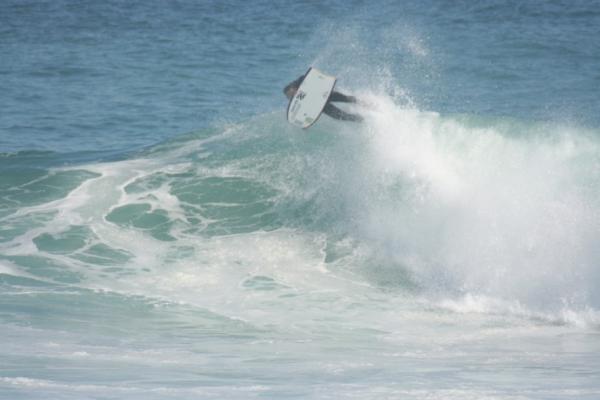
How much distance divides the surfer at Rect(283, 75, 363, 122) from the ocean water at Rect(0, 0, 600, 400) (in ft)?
2.77

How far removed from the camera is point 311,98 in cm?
1360

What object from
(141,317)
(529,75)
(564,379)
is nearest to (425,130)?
(141,317)

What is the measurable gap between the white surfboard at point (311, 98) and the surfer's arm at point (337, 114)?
3.9 inches

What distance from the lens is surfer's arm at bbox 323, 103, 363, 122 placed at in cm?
1348

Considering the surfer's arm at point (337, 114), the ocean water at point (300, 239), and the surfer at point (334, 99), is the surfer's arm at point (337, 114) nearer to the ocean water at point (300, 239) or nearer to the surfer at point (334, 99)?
the surfer at point (334, 99)

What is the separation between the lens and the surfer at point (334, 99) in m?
13.4

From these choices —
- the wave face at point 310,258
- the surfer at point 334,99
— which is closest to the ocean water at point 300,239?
the wave face at point 310,258

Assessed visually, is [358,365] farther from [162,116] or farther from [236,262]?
[162,116]

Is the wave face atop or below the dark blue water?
below

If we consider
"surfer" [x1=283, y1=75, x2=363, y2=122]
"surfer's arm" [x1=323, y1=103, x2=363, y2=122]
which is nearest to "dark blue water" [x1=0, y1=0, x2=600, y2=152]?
"surfer's arm" [x1=323, y1=103, x2=363, y2=122]

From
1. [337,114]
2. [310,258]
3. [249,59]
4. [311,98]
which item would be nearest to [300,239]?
[310,258]

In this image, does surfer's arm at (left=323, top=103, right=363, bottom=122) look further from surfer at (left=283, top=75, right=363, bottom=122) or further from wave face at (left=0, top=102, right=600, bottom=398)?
wave face at (left=0, top=102, right=600, bottom=398)

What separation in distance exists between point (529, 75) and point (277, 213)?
40.9ft

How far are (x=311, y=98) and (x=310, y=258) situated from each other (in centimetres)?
→ 241
